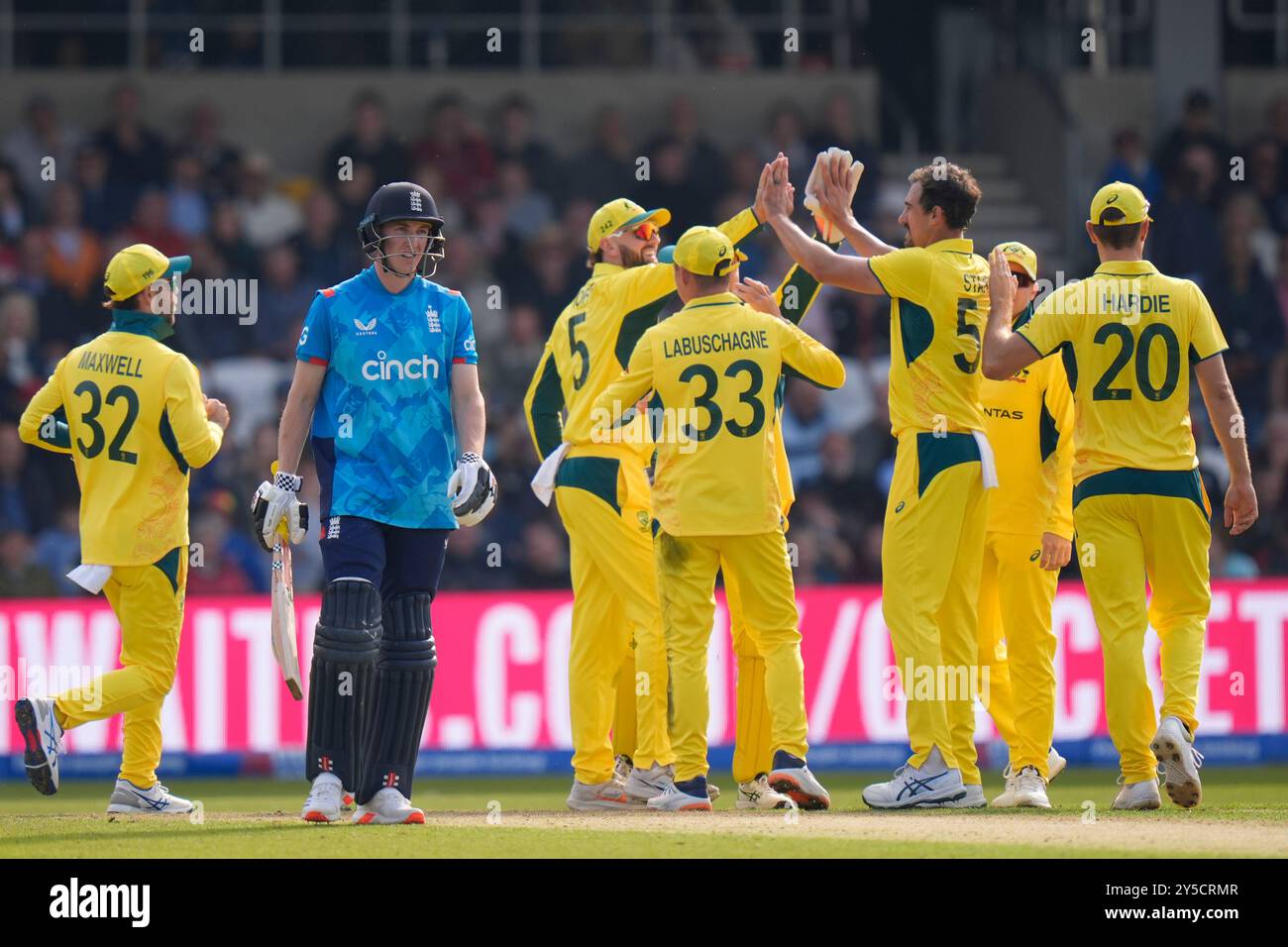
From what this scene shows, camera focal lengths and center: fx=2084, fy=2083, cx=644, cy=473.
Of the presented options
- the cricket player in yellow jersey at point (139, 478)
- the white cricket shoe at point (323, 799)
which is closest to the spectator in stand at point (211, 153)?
the cricket player in yellow jersey at point (139, 478)

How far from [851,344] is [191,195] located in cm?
586

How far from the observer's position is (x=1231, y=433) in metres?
9.10

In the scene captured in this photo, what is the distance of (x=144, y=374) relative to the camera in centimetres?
967

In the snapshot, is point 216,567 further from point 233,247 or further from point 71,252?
point 71,252

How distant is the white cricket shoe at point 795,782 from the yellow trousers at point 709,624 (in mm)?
54

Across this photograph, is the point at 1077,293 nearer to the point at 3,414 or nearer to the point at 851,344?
the point at 851,344

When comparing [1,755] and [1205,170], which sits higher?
[1205,170]

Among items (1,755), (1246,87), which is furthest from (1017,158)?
(1,755)

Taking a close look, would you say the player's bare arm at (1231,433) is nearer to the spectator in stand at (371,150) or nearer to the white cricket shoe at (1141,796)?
the white cricket shoe at (1141,796)

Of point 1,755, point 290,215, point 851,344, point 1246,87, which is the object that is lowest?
point 1,755

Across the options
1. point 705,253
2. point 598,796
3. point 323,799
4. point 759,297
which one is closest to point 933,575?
point 759,297

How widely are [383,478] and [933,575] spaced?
2.49 metres

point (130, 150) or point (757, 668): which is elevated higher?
point (130, 150)
